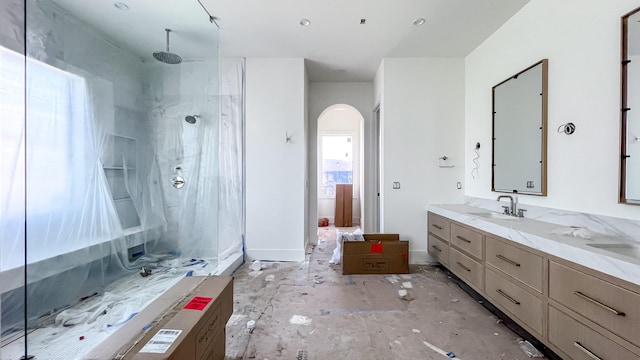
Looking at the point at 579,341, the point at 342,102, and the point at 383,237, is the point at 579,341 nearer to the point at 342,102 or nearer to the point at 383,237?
the point at 383,237

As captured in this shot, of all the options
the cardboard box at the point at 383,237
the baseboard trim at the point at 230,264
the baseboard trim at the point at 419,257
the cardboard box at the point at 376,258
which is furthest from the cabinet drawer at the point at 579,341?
the baseboard trim at the point at 230,264

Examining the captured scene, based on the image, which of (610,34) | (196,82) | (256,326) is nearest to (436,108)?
(610,34)

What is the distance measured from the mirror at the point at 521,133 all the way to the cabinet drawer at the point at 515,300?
866mm

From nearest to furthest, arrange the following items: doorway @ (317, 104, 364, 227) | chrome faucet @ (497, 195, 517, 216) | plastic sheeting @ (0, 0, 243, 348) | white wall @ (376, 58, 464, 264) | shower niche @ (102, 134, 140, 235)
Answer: plastic sheeting @ (0, 0, 243, 348)
shower niche @ (102, 134, 140, 235)
chrome faucet @ (497, 195, 517, 216)
white wall @ (376, 58, 464, 264)
doorway @ (317, 104, 364, 227)

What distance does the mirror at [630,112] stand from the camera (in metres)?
1.42

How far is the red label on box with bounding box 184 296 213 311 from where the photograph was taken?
4.12 ft

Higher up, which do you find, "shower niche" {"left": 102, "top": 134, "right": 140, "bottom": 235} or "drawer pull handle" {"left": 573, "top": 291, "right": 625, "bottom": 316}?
"shower niche" {"left": 102, "top": 134, "right": 140, "bottom": 235}

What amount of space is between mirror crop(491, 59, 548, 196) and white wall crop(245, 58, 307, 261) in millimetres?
2280

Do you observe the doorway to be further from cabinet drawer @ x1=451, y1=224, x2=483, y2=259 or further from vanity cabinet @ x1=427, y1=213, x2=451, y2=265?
cabinet drawer @ x1=451, y1=224, x2=483, y2=259

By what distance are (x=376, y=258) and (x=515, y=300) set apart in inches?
55.1

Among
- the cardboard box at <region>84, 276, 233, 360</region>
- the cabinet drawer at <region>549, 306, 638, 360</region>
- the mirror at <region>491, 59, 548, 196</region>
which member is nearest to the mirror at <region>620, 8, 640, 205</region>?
the mirror at <region>491, 59, 548, 196</region>

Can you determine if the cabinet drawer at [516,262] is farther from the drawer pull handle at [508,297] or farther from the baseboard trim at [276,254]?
the baseboard trim at [276,254]

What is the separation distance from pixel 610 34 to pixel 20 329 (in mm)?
3705

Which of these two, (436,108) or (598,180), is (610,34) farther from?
(436,108)
